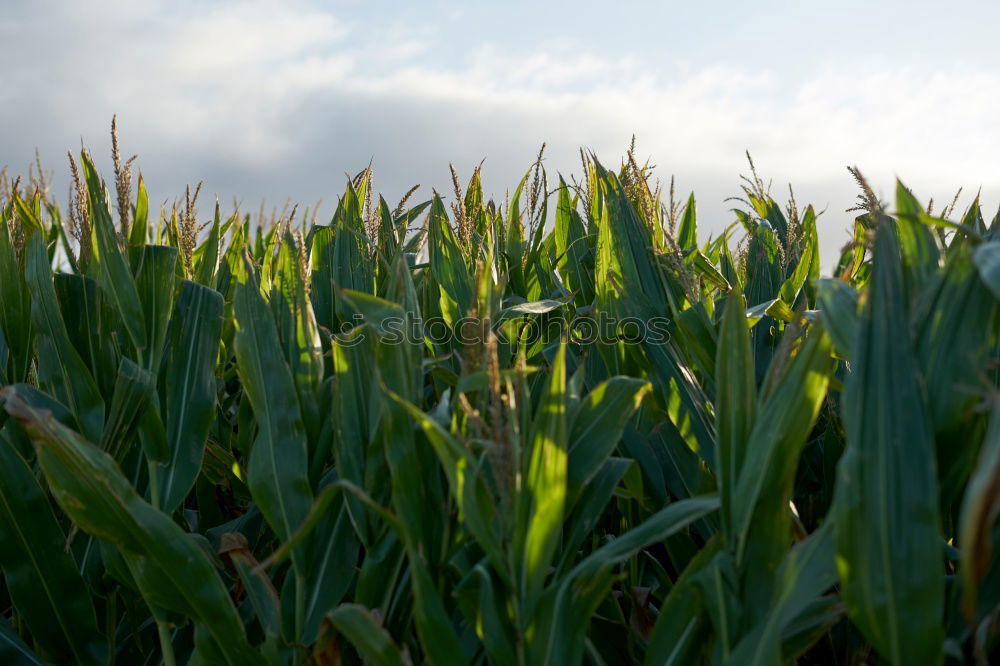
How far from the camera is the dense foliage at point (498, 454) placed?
102cm

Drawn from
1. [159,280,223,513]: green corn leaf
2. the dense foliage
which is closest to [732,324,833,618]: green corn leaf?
the dense foliage

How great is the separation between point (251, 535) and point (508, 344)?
703 millimetres

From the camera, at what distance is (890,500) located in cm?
97

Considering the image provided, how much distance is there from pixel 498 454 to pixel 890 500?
18.9 inches

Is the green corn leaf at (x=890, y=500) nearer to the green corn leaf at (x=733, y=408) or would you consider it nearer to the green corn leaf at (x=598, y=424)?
the green corn leaf at (x=733, y=408)

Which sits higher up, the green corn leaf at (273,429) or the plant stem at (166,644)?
Result: the green corn leaf at (273,429)

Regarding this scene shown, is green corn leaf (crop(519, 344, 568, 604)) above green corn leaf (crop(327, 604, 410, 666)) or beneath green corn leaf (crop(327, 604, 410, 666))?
above

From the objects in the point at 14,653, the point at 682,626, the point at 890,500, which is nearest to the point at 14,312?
the point at 14,653

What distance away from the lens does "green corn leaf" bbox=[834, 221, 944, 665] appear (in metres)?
0.97

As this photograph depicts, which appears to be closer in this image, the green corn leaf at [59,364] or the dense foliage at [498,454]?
the dense foliage at [498,454]

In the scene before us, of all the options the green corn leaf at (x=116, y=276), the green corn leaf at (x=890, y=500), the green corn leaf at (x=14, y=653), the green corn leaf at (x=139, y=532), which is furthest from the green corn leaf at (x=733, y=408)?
the green corn leaf at (x=14, y=653)

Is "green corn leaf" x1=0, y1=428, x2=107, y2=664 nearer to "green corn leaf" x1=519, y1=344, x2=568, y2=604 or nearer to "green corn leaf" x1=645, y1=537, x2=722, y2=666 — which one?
"green corn leaf" x1=519, y1=344, x2=568, y2=604

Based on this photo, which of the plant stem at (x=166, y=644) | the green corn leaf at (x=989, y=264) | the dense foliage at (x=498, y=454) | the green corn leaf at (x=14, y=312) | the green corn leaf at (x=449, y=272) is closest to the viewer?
the green corn leaf at (x=989, y=264)

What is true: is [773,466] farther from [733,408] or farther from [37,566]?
[37,566]
